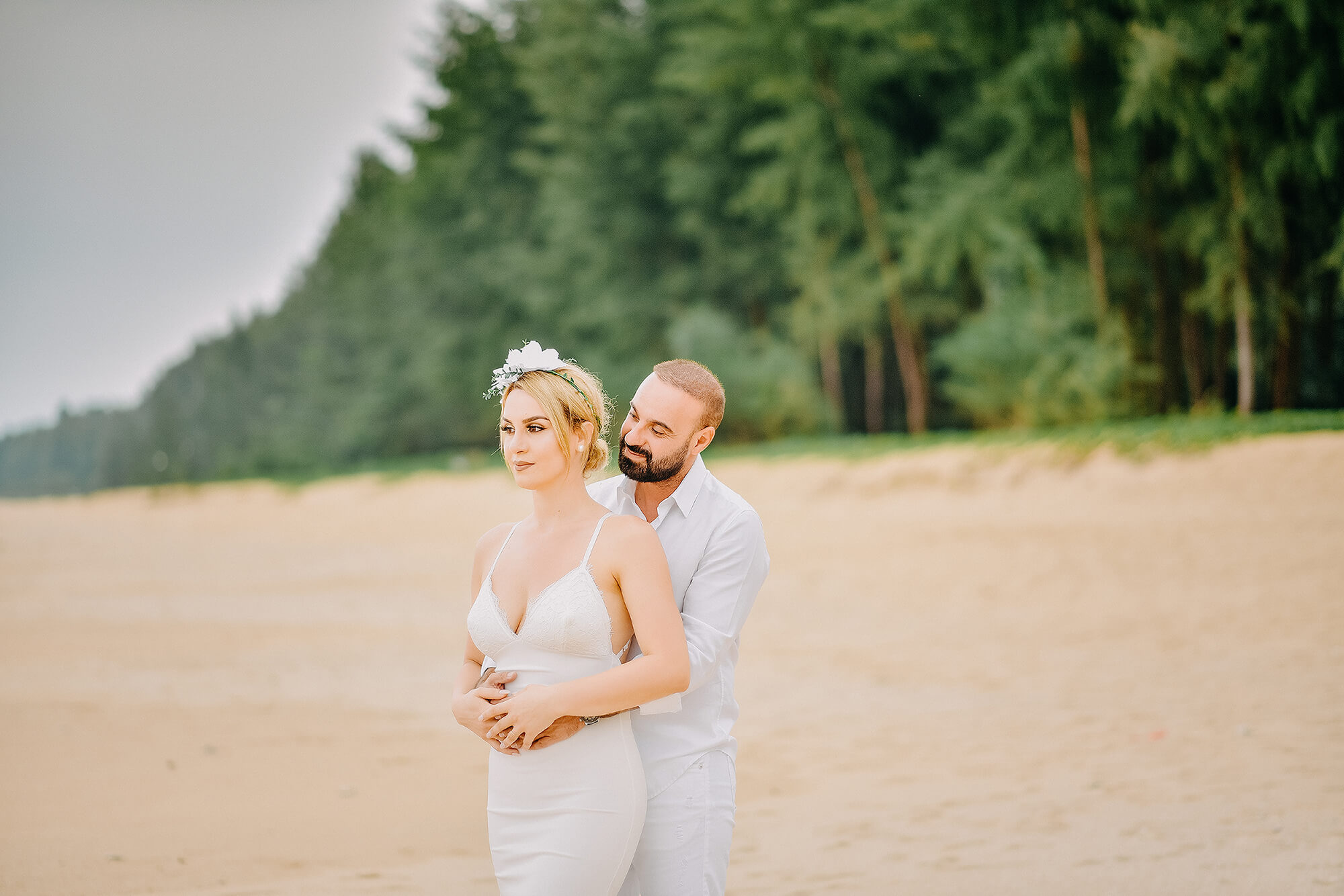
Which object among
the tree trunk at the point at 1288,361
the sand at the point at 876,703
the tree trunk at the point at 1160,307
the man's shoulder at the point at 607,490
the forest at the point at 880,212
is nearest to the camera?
the man's shoulder at the point at 607,490

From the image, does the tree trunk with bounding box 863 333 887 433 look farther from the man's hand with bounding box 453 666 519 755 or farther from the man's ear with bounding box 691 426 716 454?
the man's hand with bounding box 453 666 519 755

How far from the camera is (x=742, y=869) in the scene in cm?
543

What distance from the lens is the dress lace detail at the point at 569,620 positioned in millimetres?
2404

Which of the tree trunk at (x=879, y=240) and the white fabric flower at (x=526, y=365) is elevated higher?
the tree trunk at (x=879, y=240)

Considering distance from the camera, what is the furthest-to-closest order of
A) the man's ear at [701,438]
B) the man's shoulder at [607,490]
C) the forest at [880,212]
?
the forest at [880,212]
the man's shoulder at [607,490]
the man's ear at [701,438]

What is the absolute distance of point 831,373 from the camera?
28.7m

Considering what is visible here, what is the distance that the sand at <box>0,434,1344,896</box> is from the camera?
18.2 feet

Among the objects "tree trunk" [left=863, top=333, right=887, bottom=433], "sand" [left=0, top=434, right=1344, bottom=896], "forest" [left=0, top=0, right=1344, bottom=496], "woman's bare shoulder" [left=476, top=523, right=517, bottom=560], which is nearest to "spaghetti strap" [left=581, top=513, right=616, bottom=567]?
"woman's bare shoulder" [left=476, top=523, right=517, bottom=560]

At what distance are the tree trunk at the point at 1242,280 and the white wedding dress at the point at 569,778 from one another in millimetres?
17588

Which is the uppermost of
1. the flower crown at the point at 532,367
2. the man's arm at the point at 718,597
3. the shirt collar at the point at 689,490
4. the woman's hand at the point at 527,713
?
the flower crown at the point at 532,367

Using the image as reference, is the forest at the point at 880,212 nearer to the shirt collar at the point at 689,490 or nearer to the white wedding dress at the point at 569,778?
the shirt collar at the point at 689,490

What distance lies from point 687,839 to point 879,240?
24.0m

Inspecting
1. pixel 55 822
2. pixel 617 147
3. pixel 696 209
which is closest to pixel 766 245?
pixel 696 209

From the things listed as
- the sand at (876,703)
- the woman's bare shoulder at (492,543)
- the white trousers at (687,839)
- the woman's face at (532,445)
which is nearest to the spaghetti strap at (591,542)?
the woman's face at (532,445)
